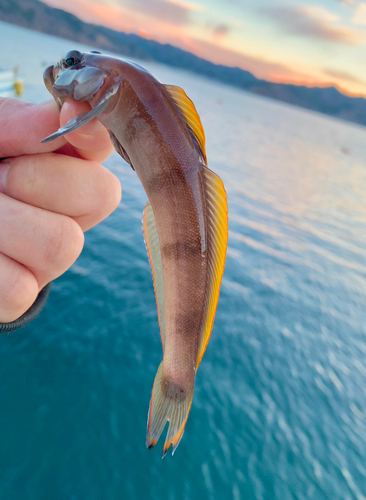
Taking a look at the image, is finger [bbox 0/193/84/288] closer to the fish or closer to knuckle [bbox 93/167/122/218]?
knuckle [bbox 93/167/122/218]

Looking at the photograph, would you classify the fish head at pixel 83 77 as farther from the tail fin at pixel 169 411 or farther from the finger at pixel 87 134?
the tail fin at pixel 169 411

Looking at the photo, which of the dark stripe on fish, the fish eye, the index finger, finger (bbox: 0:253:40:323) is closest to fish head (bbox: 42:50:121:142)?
the fish eye

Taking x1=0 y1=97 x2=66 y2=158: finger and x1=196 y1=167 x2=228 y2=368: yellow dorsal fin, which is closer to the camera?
x1=196 y1=167 x2=228 y2=368: yellow dorsal fin

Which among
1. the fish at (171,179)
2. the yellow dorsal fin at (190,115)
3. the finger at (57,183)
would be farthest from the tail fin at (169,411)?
the finger at (57,183)

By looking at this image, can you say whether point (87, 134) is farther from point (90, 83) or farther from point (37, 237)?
point (37, 237)

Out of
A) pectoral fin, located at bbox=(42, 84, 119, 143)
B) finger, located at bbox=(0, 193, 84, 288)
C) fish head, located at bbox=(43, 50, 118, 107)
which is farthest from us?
finger, located at bbox=(0, 193, 84, 288)

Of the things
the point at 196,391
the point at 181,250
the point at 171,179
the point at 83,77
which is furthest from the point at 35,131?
the point at 196,391
